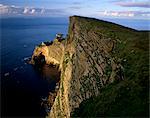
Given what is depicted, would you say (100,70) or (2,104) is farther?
(2,104)

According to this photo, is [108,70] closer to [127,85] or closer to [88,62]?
[88,62]

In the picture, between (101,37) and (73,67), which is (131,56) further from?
(73,67)

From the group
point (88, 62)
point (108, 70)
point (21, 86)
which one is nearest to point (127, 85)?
point (108, 70)

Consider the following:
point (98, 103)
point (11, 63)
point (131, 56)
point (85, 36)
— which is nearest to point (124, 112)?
point (98, 103)

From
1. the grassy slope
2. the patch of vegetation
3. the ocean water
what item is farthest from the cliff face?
A: the ocean water

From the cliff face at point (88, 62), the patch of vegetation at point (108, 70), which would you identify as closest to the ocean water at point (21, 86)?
the cliff face at point (88, 62)

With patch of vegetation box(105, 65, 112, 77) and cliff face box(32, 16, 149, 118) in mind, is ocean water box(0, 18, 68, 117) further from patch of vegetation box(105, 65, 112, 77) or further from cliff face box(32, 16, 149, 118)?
patch of vegetation box(105, 65, 112, 77)
